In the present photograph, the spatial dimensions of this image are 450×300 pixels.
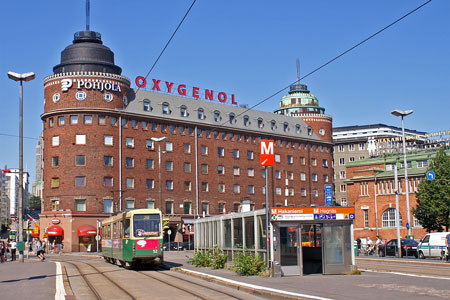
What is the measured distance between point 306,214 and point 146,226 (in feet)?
34.9

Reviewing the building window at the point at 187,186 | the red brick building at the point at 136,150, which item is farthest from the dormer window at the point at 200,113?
the building window at the point at 187,186

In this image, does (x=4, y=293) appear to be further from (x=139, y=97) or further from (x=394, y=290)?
(x=139, y=97)

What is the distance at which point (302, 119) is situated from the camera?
108 metres

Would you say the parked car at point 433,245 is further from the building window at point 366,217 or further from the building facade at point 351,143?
the building facade at point 351,143

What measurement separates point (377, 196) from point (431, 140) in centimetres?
1633

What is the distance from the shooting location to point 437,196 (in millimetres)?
63250

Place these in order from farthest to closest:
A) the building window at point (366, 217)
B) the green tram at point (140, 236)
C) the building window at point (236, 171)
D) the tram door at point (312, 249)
A: the building window at point (236, 171) < the building window at point (366, 217) < the green tram at point (140, 236) < the tram door at point (312, 249)

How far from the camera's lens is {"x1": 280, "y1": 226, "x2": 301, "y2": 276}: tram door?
966 inches

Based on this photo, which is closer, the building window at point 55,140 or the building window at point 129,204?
the building window at point 55,140

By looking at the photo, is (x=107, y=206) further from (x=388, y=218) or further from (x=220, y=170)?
(x=388, y=218)

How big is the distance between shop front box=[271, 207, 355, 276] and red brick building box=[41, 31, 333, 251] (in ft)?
137

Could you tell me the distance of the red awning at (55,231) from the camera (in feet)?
240

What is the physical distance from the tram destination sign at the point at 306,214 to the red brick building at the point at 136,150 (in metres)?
41.9

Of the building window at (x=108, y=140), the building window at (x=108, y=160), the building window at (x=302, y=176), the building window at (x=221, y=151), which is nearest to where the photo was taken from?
the building window at (x=108, y=160)
